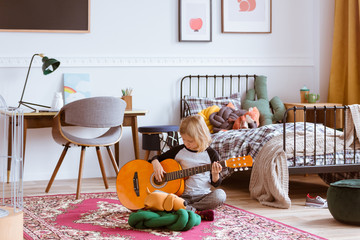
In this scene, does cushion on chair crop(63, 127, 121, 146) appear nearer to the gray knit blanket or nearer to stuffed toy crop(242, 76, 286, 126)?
the gray knit blanket

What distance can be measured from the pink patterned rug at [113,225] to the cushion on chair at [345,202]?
0.97 ft

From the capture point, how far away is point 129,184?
→ 2.99m

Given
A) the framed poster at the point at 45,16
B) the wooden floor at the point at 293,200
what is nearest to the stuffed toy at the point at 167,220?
the wooden floor at the point at 293,200

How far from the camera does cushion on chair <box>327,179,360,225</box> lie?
2.80 meters

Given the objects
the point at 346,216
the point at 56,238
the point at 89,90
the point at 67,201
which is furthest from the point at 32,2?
the point at 346,216

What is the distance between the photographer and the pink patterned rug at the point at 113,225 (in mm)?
2600

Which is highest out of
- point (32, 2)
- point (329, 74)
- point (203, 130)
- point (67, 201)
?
point (32, 2)

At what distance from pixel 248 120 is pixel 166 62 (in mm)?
982

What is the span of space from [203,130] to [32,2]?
239 cm

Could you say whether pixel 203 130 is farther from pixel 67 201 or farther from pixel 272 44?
pixel 272 44

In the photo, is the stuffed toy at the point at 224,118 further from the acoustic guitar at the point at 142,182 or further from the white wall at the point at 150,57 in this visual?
the acoustic guitar at the point at 142,182

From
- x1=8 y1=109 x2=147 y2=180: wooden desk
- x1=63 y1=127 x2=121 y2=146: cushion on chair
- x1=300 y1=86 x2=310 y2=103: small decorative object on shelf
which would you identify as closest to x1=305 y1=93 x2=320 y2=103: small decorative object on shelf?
x1=300 y1=86 x2=310 y2=103: small decorative object on shelf

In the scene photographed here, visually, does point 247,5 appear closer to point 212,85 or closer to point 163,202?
point 212,85

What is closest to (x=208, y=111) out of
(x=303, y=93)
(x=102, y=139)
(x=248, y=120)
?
(x=248, y=120)
